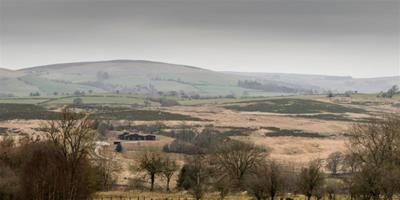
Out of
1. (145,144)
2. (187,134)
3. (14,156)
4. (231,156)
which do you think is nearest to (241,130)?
(187,134)

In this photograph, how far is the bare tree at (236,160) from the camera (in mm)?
73875

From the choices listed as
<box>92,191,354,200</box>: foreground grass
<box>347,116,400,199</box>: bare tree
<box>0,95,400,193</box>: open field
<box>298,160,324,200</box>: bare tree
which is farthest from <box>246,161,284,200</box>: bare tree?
<box>0,95,400,193</box>: open field

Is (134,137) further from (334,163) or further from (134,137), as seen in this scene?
(334,163)

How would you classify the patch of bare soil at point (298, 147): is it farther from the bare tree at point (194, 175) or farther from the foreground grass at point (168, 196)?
the foreground grass at point (168, 196)

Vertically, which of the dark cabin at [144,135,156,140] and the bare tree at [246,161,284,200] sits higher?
the bare tree at [246,161,284,200]

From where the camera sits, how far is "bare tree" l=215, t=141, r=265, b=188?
7388cm

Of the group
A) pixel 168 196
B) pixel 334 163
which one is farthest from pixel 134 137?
pixel 168 196

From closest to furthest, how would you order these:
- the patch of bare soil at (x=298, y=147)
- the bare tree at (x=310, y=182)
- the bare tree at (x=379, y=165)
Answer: the bare tree at (x=379, y=165) → the bare tree at (x=310, y=182) → the patch of bare soil at (x=298, y=147)

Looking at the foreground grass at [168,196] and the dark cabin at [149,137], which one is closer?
the foreground grass at [168,196]

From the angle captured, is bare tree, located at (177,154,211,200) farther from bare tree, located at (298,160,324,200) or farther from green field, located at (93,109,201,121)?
green field, located at (93,109,201,121)

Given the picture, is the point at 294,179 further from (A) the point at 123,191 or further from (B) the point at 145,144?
(B) the point at 145,144

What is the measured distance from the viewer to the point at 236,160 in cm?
7400

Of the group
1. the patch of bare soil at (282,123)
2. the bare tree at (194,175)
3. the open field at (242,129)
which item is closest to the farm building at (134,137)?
the open field at (242,129)

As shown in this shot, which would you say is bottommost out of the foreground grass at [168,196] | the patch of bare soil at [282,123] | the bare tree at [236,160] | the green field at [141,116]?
the patch of bare soil at [282,123]
